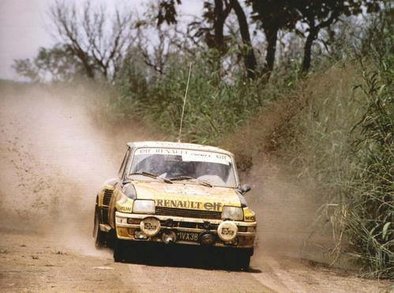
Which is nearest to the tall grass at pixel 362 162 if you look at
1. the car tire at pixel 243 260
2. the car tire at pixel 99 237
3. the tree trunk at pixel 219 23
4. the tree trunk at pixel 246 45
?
the car tire at pixel 243 260

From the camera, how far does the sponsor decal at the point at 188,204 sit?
8.66m

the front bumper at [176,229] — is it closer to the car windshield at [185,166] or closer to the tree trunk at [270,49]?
the car windshield at [185,166]

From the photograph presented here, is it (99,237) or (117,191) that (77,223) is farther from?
(117,191)

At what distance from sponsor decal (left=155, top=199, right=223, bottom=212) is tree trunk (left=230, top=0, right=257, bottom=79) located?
836cm

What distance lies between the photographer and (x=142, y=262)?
8.98m

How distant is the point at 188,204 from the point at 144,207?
1.64ft

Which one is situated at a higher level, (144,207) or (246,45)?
(246,45)

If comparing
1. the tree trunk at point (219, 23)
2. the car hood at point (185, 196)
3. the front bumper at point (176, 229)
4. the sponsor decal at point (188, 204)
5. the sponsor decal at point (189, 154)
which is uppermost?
the tree trunk at point (219, 23)

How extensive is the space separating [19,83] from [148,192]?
675 inches

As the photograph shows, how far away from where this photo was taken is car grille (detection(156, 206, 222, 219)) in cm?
865

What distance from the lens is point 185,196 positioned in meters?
8.83

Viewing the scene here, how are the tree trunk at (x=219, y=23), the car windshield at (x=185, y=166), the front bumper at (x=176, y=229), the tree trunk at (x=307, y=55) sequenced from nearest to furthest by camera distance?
the front bumper at (x=176, y=229), the car windshield at (x=185, y=166), the tree trunk at (x=307, y=55), the tree trunk at (x=219, y=23)

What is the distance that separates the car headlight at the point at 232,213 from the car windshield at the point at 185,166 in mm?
889

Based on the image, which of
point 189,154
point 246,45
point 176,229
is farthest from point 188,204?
point 246,45
